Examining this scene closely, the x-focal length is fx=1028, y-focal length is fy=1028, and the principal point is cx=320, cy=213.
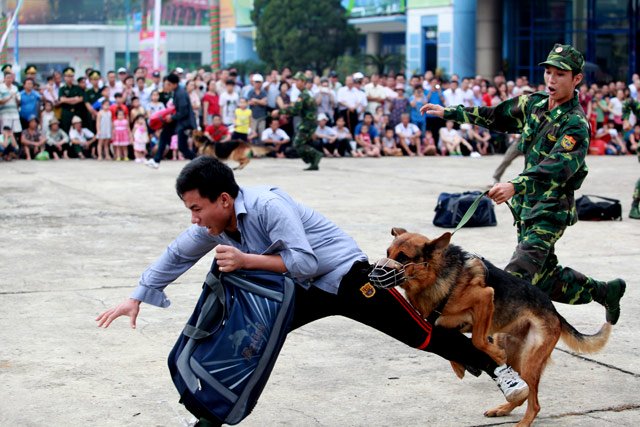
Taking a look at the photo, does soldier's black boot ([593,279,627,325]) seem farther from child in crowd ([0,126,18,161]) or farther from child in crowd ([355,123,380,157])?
child in crowd ([355,123,380,157])

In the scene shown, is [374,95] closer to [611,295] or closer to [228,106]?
[228,106]

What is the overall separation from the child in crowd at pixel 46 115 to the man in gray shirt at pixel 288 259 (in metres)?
16.0

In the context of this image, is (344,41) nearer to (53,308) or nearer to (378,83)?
(378,83)

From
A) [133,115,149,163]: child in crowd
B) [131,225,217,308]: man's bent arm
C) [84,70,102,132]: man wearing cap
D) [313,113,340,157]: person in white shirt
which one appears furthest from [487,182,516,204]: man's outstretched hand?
[313,113,340,157]: person in white shirt

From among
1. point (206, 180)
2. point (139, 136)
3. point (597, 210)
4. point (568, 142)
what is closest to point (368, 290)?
point (206, 180)

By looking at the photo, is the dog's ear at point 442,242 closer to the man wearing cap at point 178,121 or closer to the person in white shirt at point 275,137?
the man wearing cap at point 178,121

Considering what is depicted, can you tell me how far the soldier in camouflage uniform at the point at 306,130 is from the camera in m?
17.7

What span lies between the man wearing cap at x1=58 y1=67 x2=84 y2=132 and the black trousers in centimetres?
1614

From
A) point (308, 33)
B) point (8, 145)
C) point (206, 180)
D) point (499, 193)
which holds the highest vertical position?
point (308, 33)

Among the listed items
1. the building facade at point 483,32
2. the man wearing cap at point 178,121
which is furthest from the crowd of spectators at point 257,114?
the building facade at point 483,32

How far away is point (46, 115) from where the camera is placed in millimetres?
19438

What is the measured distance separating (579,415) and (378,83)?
1829cm

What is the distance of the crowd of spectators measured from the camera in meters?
19.5

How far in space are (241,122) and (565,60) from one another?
15.2 metres
